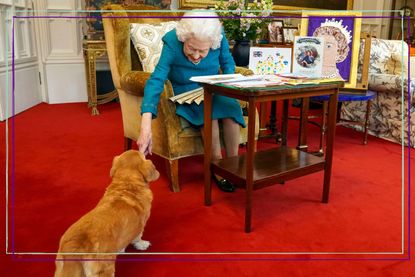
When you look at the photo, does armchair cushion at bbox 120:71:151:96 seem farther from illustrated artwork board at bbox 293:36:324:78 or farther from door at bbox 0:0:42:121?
door at bbox 0:0:42:121

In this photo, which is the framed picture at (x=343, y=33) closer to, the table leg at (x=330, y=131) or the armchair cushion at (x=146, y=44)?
the table leg at (x=330, y=131)

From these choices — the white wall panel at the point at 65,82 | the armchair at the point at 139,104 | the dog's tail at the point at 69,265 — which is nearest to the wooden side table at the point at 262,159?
the armchair at the point at 139,104

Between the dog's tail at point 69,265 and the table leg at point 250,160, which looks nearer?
the dog's tail at point 69,265

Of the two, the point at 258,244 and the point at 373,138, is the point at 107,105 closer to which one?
the point at 373,138

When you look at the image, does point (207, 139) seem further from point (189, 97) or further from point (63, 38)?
point (63, 38)

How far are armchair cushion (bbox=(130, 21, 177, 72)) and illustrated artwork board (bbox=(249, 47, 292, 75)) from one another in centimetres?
86

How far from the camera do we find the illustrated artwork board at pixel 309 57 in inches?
80.8

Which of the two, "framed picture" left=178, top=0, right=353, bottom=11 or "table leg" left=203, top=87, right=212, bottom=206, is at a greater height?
"framed picture" left=178, top=0, right=353, bottom=11

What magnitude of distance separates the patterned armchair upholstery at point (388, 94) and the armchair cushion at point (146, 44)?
6.31 feet

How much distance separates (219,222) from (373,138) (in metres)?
2.18

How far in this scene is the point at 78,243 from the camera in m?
1.20

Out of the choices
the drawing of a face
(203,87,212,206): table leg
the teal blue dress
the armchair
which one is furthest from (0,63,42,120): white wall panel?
the drawing of a face

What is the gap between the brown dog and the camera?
121cm

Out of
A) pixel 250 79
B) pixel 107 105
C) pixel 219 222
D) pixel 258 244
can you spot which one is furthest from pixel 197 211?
pixel 107 105
